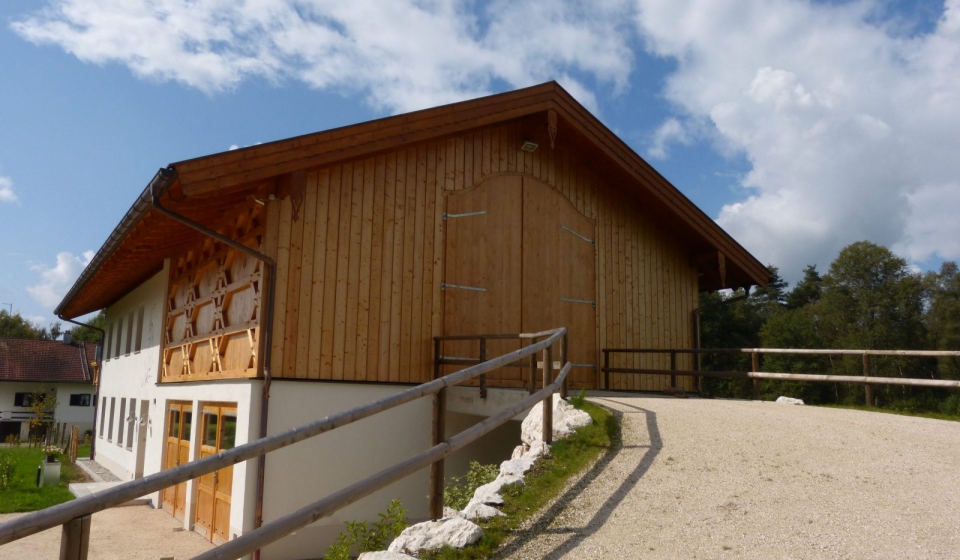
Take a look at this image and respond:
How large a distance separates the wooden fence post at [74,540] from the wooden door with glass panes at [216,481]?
Result: 646 cm

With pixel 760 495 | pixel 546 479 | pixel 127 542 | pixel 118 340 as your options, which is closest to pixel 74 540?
pixel 546 479

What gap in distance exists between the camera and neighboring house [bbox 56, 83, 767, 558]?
28.7ft

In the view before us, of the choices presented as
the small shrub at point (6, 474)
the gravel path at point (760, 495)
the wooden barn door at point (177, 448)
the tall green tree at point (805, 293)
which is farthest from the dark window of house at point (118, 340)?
the tall green tree at point (805, 293)

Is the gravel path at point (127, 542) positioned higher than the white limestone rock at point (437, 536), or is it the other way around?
the white limestone rock at point (437, 536)

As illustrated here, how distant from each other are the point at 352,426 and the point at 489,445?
2.35 meters

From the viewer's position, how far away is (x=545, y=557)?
166 inches

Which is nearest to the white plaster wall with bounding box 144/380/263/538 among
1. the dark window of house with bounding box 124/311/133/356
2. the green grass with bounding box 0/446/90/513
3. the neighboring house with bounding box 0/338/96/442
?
the green grass with bounding box 0/446/90/513

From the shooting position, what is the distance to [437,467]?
4.77 meters

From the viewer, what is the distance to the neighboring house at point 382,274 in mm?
8742

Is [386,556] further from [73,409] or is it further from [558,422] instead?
[73,409]

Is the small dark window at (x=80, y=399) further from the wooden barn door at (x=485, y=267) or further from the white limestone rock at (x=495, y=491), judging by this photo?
the white limestone rock at (x=495, y=491)

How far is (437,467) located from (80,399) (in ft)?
148

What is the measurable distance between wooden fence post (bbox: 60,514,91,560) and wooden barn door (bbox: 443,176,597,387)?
7482mm

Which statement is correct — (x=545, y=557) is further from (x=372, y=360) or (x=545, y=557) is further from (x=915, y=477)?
(x=372, y=360)
